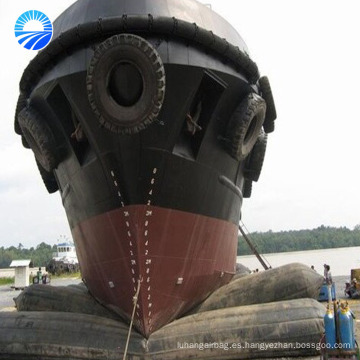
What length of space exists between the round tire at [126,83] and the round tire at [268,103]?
3260mm

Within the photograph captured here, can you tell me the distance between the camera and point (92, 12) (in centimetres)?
715

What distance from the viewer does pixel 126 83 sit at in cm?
632

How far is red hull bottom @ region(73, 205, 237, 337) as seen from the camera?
21.0 feet

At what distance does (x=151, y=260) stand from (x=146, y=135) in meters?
1.88

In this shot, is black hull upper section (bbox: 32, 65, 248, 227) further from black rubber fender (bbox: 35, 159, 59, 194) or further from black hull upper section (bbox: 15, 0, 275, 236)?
black rubber fender (bbox: 35, 159, 59, 194)

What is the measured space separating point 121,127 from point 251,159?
467 cm

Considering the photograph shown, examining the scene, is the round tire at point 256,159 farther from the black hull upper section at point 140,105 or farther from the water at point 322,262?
the water at point 322,262

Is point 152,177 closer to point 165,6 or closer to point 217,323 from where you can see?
point 217,323

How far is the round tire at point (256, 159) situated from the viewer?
32.8ft

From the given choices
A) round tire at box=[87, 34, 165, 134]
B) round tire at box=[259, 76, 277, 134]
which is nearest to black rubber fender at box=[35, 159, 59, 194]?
round tire at box=[87, 34, 165, 134]

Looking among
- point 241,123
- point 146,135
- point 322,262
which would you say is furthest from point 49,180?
point 322,262

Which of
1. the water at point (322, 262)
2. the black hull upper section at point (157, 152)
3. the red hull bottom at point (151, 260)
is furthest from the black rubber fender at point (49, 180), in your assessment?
the water at point (322, 262)

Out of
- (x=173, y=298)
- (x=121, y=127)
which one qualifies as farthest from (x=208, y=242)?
(x=121, y=127)

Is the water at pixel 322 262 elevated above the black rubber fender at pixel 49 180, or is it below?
below
